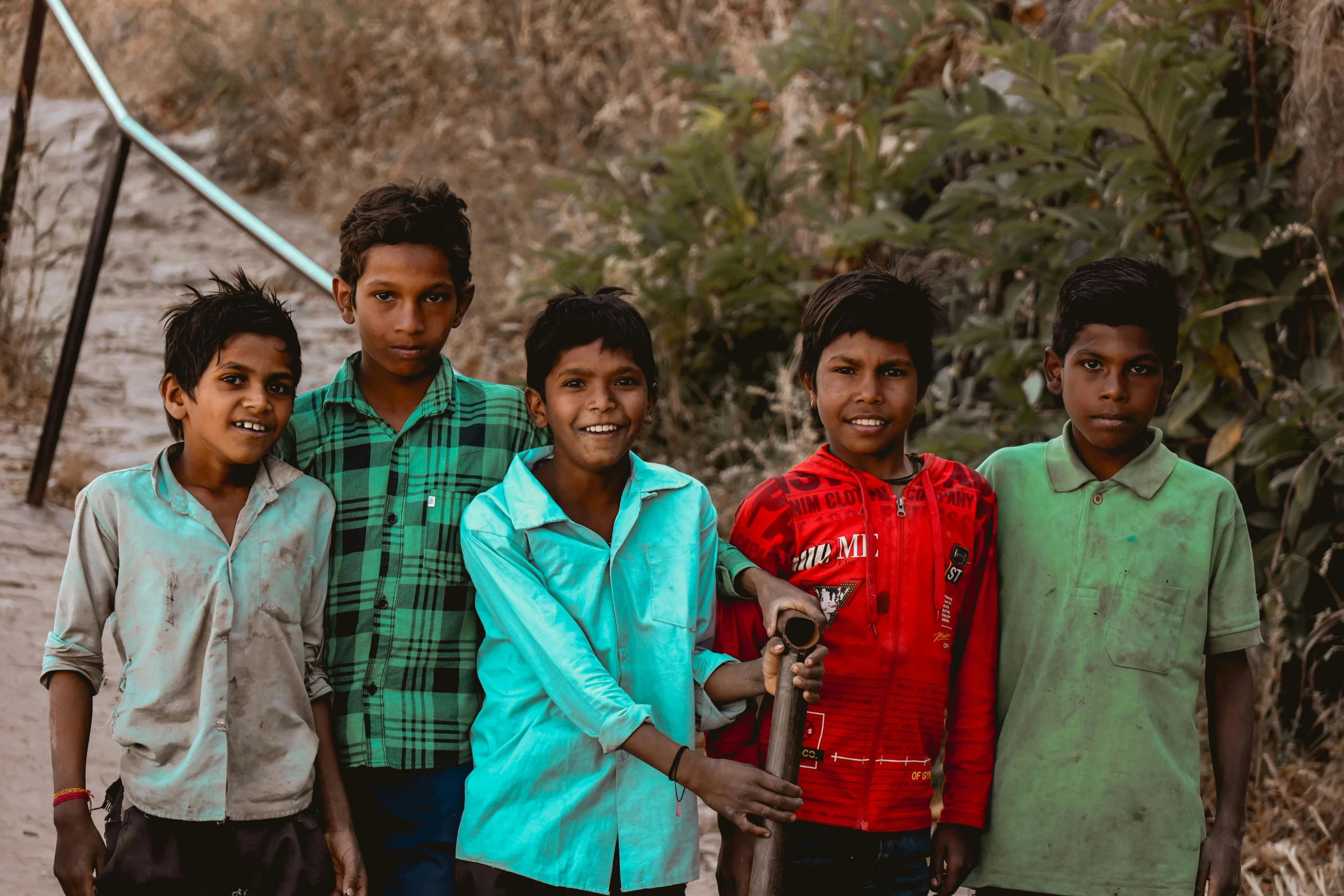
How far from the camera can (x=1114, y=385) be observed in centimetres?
196

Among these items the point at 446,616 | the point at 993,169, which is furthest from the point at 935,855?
the point at 993,169

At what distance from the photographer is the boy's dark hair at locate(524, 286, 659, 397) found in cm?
195

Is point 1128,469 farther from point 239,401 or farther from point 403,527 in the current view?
point 239,401

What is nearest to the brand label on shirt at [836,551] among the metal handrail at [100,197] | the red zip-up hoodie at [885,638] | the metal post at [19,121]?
the red zip-up hoodie at [885,638]

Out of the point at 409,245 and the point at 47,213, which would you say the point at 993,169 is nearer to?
the point at 409,245

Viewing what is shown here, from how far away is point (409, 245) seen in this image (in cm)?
202

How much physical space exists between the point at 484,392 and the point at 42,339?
331cm

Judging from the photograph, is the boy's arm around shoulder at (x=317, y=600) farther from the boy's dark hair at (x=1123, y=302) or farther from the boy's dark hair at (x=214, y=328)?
the boy's dark hair at (x=1123, y=302)

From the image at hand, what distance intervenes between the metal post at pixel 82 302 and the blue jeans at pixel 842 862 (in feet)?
9.43

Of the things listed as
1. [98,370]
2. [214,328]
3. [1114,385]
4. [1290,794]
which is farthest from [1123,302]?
[98,370]

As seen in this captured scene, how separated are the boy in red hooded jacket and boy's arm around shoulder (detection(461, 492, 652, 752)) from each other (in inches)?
11.1

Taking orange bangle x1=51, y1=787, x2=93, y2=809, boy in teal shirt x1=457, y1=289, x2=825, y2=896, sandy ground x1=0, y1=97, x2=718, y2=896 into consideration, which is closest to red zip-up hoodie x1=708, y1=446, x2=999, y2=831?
boy in teal shirt x1=457, y1=289, x2=825, y2=896

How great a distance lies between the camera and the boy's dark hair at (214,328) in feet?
6.22

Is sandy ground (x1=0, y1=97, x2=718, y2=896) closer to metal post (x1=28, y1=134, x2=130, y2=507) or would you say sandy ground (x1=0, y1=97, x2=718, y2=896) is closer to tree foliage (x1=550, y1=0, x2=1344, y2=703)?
metal post (x1=28, y1=134, x2=130, y2=507)
